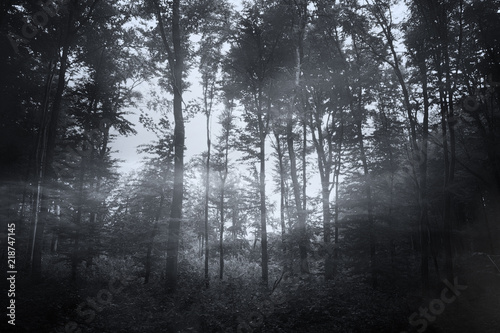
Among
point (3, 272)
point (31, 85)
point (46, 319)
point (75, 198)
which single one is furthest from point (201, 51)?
point (3, 272)

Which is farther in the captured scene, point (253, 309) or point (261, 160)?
point (261, 160)

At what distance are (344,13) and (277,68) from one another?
464 cm

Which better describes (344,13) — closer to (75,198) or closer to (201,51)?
(201,51)

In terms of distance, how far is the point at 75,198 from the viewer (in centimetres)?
1370

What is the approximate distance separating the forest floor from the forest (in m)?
0.09

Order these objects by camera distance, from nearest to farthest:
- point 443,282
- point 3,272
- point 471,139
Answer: point 443,282, point 3,272, point 471,139

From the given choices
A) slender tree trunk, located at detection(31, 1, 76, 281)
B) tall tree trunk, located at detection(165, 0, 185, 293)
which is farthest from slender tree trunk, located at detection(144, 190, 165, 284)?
slender tree trunk, located at detection(31, 1, 76, 281)

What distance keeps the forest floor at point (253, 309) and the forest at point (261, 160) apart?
0.28 feet
